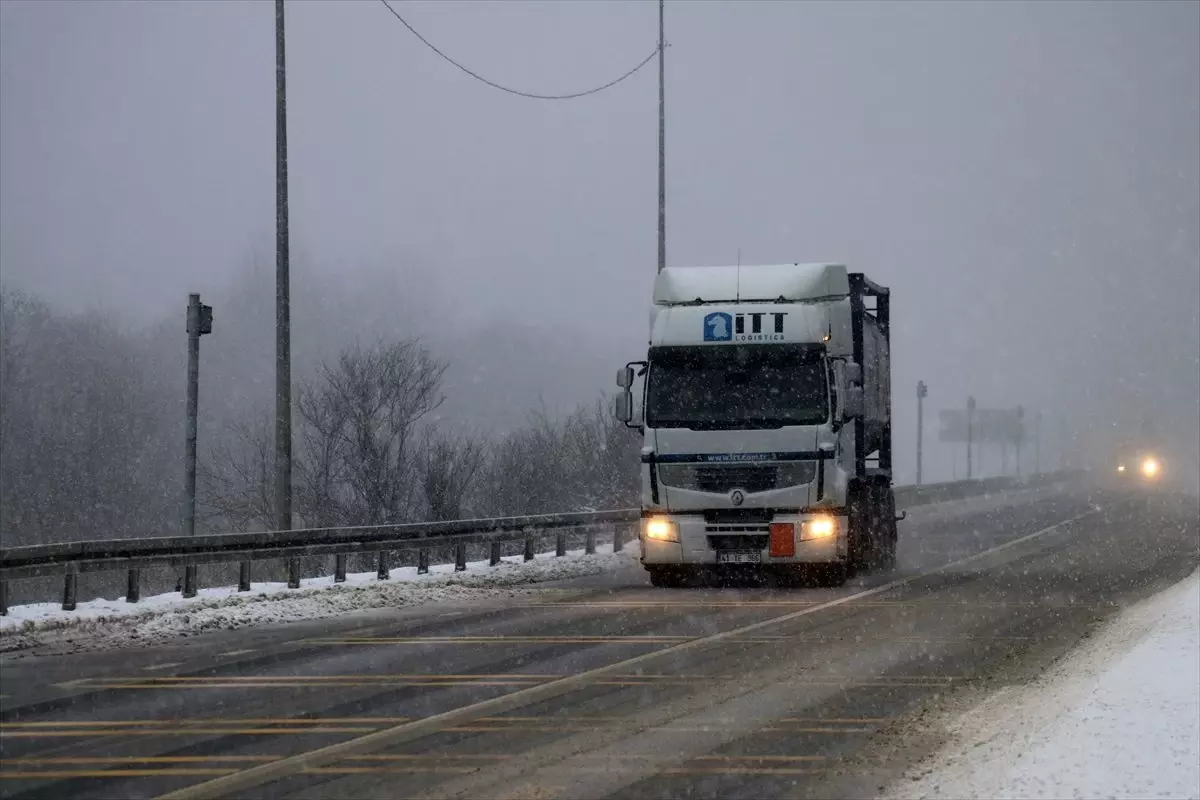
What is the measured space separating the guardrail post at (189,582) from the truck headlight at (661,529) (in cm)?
617

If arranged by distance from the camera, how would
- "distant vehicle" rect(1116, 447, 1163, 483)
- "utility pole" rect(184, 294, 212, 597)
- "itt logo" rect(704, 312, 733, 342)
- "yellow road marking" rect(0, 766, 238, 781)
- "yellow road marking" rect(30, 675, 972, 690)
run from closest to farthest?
1. "yellow road marking" rect(0, 766, 238, 781)
2. "yellow road marking" rect(30, 675, 972, 690)
3. "utility pole" rect(184, 294, 212, 597)
4. "itt logo" rect(704, 312, 733, 342)
5. "distant vehicle" rect(1116, 447, 1163, 483)

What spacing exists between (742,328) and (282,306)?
21.9 feet

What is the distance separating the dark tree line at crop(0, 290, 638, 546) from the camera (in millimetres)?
41781

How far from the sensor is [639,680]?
11.0m

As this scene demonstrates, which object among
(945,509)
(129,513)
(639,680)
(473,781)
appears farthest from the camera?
(129,513)

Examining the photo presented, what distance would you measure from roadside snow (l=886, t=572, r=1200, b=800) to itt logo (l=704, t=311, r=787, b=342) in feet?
25.7

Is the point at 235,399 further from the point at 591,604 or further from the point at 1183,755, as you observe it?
the point at 1183,755

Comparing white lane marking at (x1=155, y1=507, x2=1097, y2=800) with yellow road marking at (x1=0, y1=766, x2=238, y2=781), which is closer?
white lane marking at (x1=155, y1=507, x2=1097, y2=800)

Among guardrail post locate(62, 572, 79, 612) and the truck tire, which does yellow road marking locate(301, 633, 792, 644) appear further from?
the truck tire

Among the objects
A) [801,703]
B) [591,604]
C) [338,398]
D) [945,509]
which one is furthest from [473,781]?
[945,509]

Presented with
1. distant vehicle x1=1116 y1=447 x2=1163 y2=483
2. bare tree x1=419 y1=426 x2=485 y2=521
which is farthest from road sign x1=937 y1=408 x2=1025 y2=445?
bare tree x1=419 y1=426 x2=485 y2=521

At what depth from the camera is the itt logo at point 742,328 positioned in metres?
19.2

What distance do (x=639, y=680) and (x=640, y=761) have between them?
10.4ft

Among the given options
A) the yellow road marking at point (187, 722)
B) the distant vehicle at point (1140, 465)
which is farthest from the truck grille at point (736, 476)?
the distant vehicle at point (1140, 465)
